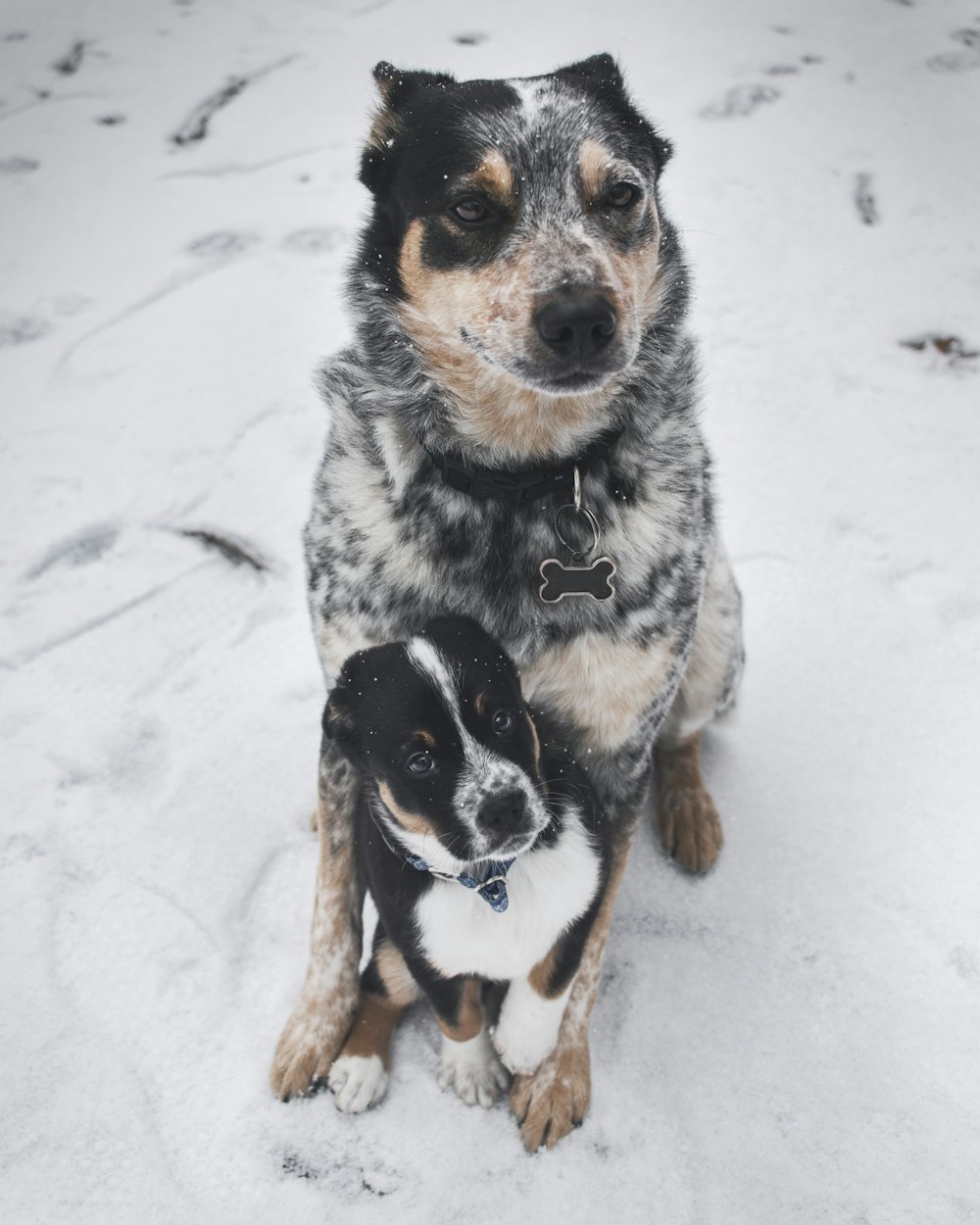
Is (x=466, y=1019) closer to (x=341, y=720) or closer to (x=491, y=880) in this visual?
(x=491, y=880)

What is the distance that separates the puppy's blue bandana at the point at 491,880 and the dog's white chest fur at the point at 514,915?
0.15ft

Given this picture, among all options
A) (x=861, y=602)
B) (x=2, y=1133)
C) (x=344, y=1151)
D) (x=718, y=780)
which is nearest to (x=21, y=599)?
(x=2, y=1133)

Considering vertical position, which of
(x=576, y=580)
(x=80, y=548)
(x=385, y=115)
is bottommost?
(x=80, y=548)

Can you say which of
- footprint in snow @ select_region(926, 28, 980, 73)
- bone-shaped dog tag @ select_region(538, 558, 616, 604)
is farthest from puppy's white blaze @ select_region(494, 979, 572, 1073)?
footprint in snow @ select_region(926, 28, 980, 73)

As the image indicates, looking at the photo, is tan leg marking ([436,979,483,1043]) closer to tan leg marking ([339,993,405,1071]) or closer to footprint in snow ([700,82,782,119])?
tan leg marking ([339,993,405,1071])

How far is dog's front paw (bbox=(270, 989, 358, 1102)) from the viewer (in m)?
2.33

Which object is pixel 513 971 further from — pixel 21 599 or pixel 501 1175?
pixel 21 599

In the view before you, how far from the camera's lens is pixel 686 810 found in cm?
278

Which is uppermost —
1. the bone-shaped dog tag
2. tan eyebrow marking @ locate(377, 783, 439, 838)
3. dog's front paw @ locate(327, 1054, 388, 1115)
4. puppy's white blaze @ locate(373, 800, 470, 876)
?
the bone-shaped dog tag

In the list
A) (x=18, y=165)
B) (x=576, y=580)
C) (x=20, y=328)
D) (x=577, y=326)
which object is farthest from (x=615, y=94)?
(x=18, y=165)

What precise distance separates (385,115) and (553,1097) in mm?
2235

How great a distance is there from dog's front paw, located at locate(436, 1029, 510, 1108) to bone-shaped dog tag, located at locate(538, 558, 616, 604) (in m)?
1.03

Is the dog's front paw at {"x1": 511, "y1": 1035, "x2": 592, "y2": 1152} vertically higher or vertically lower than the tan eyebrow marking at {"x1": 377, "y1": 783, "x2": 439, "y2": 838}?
lower

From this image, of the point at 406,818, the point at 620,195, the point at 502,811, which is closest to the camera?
the point at 502,811
